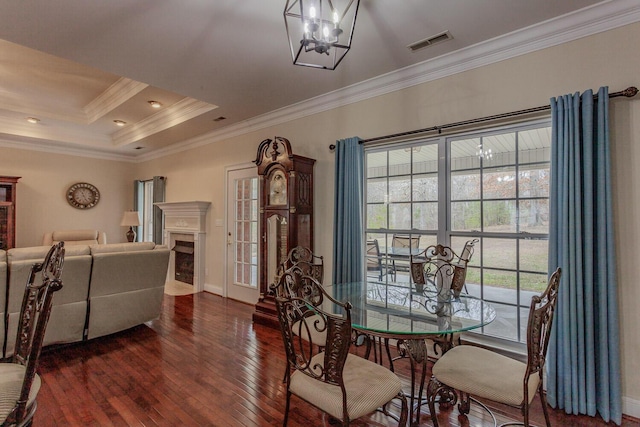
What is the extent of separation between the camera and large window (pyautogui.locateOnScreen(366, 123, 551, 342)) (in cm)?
263

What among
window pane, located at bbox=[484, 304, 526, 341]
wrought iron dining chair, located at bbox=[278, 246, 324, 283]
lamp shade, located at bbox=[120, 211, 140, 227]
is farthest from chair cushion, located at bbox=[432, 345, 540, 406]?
lamp shade, located at bbox=[120, 211, 140, 227]

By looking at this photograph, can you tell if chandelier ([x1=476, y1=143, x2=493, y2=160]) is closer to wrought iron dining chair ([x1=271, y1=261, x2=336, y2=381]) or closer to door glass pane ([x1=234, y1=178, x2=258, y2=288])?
wrought iron dining chair ([x1=271, y1=261, x2=336, y2=381])

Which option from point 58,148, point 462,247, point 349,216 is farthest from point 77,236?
point 462,247

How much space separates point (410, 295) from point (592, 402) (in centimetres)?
134

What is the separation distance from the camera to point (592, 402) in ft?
6.99

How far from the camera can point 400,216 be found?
339cm

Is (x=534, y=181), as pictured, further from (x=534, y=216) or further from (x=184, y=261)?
(x=184, y=261)

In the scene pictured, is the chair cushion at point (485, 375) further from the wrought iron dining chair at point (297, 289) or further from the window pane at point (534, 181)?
the window pane at point (534, 181)

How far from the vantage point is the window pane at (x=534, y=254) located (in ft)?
8.46

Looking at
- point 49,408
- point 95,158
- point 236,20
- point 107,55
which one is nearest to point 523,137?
point 236,20

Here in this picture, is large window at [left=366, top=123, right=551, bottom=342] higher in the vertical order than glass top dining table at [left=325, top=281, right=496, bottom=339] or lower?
higher

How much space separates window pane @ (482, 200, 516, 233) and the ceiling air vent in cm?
147

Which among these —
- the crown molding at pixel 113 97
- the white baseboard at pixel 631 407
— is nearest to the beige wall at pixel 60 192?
the crown molding at pixel 113 97

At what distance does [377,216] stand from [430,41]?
5.79ft
